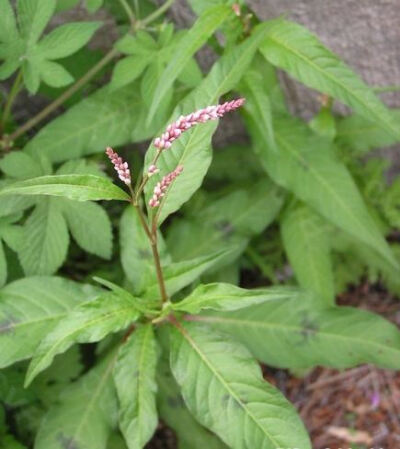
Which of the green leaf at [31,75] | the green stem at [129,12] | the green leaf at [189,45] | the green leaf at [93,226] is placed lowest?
the green leaf at [93,226]

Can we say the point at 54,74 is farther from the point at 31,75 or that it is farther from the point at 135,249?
the point at 135,249

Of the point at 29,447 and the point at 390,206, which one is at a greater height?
the point at 390,206

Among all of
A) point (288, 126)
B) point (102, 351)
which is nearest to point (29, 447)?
point (102, 351)

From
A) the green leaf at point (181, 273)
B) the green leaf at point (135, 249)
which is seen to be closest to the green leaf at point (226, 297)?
the green leaf at point (181, 273)

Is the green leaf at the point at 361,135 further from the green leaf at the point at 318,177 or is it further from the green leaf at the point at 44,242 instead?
the green leaf at the point at 44,242

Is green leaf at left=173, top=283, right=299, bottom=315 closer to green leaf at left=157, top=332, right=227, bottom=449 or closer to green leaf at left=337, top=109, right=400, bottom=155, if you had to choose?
A: green leaf at left=157, top=332, right=227, bottom=449

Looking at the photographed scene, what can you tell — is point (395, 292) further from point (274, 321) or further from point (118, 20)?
point (118, 20)
